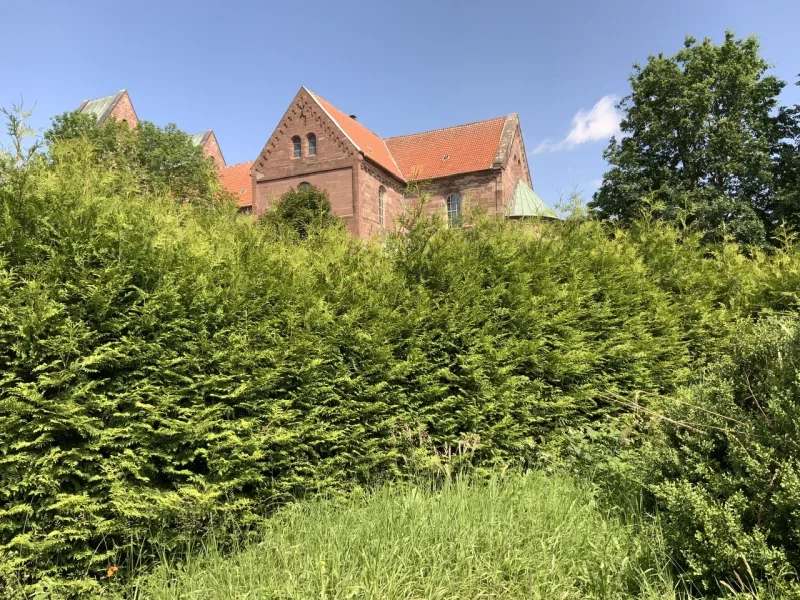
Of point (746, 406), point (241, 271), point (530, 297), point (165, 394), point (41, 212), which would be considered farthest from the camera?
point (530, 297)

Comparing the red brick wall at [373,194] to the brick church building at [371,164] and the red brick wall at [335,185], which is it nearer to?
the brick church building at [371,164]

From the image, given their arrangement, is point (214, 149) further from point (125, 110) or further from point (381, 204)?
point (381, 204)

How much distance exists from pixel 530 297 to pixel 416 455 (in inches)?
77.8

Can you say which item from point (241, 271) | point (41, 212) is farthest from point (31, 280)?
point (241, 271)

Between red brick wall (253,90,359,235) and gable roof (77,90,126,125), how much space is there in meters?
15.2

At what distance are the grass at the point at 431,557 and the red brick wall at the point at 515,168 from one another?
88.0 ft

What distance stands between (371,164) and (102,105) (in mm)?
23355

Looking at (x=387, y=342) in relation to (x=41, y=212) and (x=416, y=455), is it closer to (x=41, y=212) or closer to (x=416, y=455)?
(x=416, y=455)

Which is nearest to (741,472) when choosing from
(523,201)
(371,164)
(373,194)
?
(373,194)

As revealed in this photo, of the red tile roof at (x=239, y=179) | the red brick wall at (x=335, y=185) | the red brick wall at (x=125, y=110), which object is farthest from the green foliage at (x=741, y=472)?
the red brick wall at (x=125, y=110)

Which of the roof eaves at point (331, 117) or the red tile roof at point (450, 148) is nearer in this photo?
the roof eaves at point (331, 117)

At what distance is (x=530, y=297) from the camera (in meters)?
4.76

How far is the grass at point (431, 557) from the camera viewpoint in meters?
2.39

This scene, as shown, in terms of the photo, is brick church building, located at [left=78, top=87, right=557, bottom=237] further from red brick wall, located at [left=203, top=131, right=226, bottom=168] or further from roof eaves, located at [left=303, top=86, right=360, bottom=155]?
red brick wall, located at [left=203, top=131, right=226, bottom=168]
